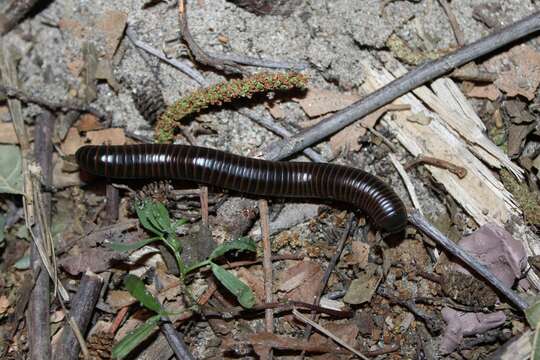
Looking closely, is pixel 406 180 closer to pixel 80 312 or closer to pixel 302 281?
pixel 302 281

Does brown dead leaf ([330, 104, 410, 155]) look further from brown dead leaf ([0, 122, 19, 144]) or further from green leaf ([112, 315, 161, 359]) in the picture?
brown dead leaf ([0, 122, 19, 144])

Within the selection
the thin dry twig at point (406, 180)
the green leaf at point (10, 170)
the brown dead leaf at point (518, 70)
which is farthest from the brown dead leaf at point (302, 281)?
the green leaf at point (10, 170)

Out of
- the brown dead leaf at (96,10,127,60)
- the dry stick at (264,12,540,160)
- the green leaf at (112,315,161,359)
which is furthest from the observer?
the brown dead leaf at (96,10,127,60)

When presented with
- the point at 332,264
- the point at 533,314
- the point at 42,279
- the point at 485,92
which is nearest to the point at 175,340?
the point at 42,279

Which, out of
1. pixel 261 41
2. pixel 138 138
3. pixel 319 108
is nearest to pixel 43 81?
pixel 138 138

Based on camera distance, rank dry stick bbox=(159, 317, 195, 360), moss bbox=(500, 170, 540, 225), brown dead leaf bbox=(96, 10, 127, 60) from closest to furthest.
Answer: dry stick bbox=(159, 317, 195, 360) < moss bbox=(500, 170, 540, 225) < brown dead leaf bbox=(96, 10, 127, 60)

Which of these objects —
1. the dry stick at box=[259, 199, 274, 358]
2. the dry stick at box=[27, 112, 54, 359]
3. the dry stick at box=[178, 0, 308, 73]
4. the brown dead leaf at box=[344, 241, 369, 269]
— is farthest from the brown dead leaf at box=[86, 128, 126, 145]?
the brown dead leaf at box=[344, 241, 369, 269]
